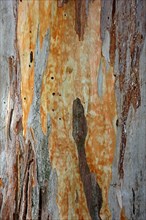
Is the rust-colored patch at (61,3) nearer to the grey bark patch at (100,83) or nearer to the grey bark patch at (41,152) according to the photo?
the grey bark patch at (41,152)

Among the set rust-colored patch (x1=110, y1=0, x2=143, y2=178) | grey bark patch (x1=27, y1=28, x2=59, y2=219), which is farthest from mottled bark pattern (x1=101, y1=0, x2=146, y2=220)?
grey bark patch (x1=27, y1=28, x2=59, y2=219)

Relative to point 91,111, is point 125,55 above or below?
above

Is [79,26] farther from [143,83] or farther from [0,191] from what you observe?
[0,191]

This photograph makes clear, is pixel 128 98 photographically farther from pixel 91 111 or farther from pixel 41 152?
pixel 41 152

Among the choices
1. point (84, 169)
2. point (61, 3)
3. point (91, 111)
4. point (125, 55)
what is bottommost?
point (84, 169)

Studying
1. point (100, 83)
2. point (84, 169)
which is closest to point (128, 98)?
point (100, 83)

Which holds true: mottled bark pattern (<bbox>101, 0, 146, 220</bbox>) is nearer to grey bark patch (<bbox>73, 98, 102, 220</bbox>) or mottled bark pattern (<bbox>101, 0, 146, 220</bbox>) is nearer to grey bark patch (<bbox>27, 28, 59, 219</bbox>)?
grey bark patch (<bbox>73, 98, 102, 220</bbox>)

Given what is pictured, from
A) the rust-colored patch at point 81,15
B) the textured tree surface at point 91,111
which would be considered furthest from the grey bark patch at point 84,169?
the rust-colored patch at point 81,15

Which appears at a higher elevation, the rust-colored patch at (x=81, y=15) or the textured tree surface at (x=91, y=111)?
the rust-colored patch at (x=81, y=15)
